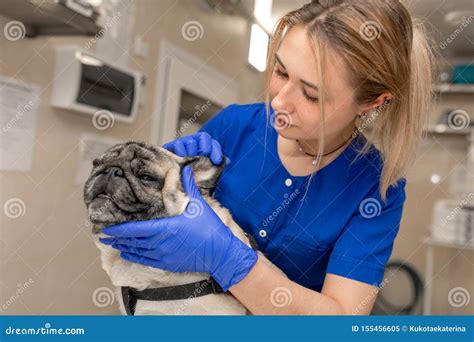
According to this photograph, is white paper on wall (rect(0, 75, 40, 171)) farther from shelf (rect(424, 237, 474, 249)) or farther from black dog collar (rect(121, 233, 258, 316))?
shelf (rect(424, 237, 474, 249))

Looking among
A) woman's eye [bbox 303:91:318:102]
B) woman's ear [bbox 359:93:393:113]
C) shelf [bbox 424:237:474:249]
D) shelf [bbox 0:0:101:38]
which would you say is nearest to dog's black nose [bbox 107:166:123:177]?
woman's eye [bbox 303:91:318:102]

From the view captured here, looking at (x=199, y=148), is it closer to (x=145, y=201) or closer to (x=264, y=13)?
(x=145, y=201)

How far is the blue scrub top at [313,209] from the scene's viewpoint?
98 centimetres

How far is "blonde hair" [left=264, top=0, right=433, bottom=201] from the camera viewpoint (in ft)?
2.89

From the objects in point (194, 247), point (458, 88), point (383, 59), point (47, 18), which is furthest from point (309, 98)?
point (458, 88)

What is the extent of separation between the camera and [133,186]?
0.83 metres

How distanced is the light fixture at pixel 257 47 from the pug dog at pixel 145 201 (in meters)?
1.02

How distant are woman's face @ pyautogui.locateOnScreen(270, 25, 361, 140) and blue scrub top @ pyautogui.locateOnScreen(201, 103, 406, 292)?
0.15 meters

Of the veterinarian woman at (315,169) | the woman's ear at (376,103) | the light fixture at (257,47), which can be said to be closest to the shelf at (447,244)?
the light fixture at (257,47)

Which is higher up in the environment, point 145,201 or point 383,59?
point 383,59

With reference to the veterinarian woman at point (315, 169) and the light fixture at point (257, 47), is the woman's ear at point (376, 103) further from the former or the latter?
the light fixture at point (257, 47)

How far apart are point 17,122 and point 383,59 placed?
1.05 metres
